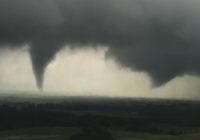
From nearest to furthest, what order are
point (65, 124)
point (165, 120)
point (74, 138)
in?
1. point (74, 138)
2. point (65, 124)
3. point (165, 120)

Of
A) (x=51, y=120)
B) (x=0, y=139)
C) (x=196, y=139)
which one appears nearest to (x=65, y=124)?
(x=51, y=120)

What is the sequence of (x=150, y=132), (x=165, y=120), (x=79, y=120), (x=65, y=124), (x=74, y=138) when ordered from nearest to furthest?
(x=74, y=138) → (x=150, y=132) → (x=65, y=124) → (x=79, y=120) → (x=165, y=120)

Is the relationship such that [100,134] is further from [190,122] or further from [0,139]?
[190,122]

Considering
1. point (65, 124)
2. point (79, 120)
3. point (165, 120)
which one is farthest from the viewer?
point (165, 120)

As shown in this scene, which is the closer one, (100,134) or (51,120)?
(100,134)

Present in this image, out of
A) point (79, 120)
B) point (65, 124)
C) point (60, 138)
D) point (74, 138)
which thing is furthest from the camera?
point (79, 120)

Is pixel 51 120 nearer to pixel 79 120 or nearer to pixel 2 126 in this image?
pixel 79 120

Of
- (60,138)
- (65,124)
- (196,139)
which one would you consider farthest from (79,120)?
(196,139)

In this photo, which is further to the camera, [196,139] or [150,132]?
[150,132]
